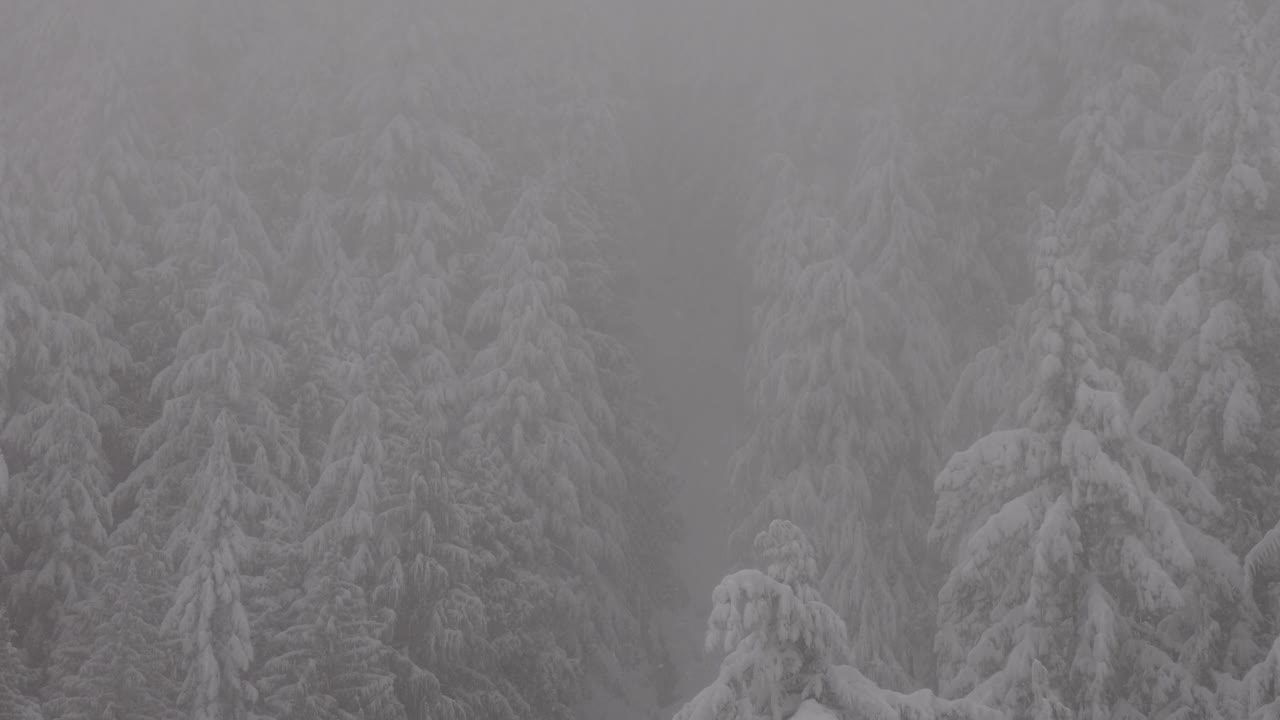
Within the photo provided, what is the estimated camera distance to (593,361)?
22.9 meters

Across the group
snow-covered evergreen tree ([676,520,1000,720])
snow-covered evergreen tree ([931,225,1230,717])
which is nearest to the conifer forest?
snow-covered evergreen tree ([931,225,1230,717])

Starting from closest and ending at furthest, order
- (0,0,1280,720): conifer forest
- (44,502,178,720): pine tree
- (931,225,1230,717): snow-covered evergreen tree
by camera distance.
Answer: (931,225,1230,717): snow-covered evergreen tree < (0,0,1280,720): conifer forest < (44,502,178,720): pine tree

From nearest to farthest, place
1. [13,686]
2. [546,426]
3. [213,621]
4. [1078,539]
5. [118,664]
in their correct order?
[1078,539] → [118,664] → [13,686] → [213,621] → [546,426]

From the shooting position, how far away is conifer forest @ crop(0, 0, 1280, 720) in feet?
41.0

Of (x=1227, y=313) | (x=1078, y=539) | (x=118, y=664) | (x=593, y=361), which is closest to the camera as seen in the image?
(x=1078, y=539)

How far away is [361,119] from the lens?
22969mm

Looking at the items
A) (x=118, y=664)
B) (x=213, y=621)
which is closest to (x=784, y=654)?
(x=118, y=664)

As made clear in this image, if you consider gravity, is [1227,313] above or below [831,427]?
above

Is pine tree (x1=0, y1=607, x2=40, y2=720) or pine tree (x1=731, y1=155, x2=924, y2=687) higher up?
pine tree (x1=0, y1=607, x2=40, y2=720)

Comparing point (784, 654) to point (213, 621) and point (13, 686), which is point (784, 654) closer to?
point (213, 621)

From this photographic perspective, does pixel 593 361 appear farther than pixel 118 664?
Yes

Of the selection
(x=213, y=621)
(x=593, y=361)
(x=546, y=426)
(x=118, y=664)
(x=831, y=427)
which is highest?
(x=118, y=664)

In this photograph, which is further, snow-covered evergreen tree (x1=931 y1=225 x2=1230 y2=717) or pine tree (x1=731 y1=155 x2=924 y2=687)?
pine tree (x1=731 y1=155 x2=924 y2=687)

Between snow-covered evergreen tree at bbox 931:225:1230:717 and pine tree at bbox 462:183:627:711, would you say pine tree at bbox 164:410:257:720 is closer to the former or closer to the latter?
pine tree at bbox 462:183:627:711
